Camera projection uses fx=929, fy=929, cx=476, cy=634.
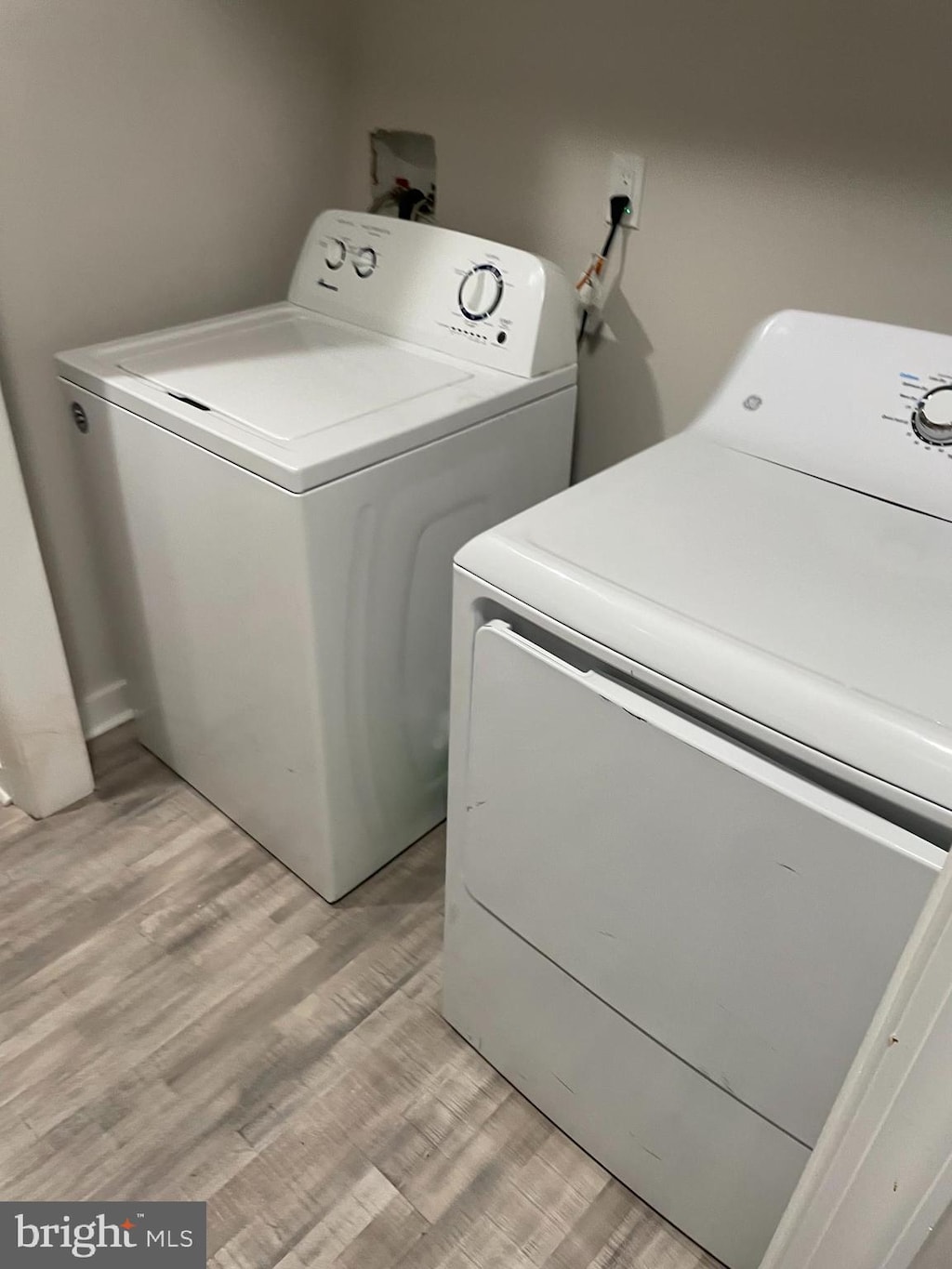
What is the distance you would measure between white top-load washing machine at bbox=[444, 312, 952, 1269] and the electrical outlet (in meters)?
0.34

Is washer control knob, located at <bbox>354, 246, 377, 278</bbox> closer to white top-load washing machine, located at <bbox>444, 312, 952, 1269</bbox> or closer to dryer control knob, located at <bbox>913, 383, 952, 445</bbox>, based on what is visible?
white top-load washing machine, located at <bbox>444, 312, 952, 1269</bbox>

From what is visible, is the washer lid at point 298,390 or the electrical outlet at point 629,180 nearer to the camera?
the washer lid at point 298,390

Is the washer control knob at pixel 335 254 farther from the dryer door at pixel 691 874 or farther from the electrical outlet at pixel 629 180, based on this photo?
the dryer door at pixel 691 874

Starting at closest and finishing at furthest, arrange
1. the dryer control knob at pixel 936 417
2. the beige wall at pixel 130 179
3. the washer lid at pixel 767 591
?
the washer lid at pixel 767 591
the dryer control knob at pixel 936 417
the beige wall at pixel 130 179

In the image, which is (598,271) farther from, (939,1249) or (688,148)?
(939,1249)

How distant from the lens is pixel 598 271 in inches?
56.6

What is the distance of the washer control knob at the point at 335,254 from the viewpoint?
61.5 inches

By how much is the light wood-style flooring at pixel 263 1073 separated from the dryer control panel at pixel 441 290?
84 cm

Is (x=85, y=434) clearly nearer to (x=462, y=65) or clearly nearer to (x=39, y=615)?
(x=39, y=615)

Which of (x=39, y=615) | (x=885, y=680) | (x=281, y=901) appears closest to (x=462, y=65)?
(x=39, y=615)

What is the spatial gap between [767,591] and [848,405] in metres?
0.38

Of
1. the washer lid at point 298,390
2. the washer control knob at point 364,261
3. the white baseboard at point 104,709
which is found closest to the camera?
the washer lid at point 298,390

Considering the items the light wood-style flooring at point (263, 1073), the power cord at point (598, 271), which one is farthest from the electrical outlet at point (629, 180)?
the light wood-style flooring at point (263, 1073)

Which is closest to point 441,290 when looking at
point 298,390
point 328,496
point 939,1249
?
point 298,390
